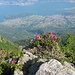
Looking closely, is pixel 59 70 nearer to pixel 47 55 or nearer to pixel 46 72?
pixel 46 72

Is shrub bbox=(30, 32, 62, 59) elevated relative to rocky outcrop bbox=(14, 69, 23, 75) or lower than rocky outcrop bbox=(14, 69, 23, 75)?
lower

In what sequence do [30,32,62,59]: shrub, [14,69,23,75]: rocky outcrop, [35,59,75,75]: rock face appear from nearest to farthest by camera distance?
[35,59,75,75]: rock face, [14,69,23,75]: rocky outcrop, [30,32,62,59]: shrub

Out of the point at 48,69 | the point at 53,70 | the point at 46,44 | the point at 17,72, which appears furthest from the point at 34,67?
the point at 46,44

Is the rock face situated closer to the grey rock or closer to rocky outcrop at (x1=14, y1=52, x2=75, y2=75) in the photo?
rocky outcrop at (x1=14, y1=52, x2=75, y2=75)

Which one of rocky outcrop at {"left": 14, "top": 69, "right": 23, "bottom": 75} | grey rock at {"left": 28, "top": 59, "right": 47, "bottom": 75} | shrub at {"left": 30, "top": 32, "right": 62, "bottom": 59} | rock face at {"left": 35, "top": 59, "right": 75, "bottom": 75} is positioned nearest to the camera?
rock face at {"left": 35, "top": 59, "right": 75, "bottom": 75}

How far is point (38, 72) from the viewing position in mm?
15734

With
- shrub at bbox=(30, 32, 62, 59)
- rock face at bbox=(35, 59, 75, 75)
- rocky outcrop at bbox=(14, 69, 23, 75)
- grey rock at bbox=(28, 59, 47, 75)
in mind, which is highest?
rock face at bbox=(35, 59, 75, 75)

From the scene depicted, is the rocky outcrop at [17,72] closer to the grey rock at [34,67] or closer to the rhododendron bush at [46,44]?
the grey rock at [34,67]

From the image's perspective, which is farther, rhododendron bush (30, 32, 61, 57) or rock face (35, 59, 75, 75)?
rhododendron bush (30, 32, 61, 57)

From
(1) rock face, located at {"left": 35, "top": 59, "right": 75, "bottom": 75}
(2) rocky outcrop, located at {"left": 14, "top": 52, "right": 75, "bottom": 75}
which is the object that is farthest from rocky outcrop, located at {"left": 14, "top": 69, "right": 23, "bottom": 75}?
(1) rock face, located at {"left": 35, "top": 59, "right": 75, "bottom": 75}

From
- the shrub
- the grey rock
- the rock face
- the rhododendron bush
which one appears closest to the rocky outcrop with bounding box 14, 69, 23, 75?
the grey rock

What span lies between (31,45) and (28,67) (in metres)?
6.77

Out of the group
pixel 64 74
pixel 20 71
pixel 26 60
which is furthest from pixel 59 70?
pixel 26 60

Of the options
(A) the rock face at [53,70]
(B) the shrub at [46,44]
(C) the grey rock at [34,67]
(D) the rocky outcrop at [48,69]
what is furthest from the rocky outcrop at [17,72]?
(B) the shrub at [46,44]
